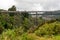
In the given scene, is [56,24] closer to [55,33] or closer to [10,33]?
[55,33]

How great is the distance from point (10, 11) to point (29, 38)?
767 inches

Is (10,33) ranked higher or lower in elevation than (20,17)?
higher

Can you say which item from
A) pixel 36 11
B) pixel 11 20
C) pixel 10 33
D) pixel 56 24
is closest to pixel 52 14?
pixel 36 11

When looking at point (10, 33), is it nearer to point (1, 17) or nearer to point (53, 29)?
point (53, 29)

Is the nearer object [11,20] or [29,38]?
[29,38]

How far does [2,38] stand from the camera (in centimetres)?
1034

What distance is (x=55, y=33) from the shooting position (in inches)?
538

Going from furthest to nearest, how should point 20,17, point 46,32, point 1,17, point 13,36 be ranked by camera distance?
point 20,17 → point 1,17 → point 46,32 → point 13,36

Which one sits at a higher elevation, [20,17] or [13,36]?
[13,36]

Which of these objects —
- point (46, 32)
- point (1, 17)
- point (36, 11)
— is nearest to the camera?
point (46, 32)

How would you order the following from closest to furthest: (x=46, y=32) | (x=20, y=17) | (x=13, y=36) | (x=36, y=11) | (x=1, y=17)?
1. (x=13, y=36)
2. (x=46, y=32)
3. (x=36, y=11)
4. (x=1, y=17)
5. (x=20, y=17)

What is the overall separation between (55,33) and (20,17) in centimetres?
1649

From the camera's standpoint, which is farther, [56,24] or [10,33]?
[56,24]

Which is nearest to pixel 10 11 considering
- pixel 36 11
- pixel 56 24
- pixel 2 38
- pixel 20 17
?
pixel 20 17
